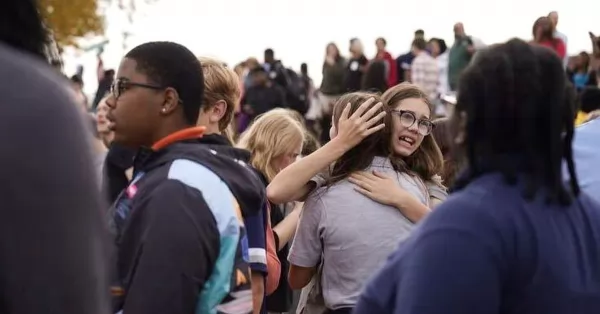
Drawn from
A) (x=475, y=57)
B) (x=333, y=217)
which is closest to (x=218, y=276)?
(x=475, y=57)

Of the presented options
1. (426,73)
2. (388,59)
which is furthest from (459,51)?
(388,59)

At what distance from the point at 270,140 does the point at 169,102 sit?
2.16 m

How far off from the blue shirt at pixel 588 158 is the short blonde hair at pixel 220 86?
128 centimetres

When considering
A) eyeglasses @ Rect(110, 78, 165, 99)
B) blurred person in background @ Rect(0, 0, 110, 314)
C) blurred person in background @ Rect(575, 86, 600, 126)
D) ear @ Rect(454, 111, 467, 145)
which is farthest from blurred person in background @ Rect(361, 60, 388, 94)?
blurred person in background @ Rect(0, 0, 110, 314)

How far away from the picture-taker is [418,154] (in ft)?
17.2

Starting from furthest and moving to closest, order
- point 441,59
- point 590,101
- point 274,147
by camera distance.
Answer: point 441,59, point 590,101, point 274,147

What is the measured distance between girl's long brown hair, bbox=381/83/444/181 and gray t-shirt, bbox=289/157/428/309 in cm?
25

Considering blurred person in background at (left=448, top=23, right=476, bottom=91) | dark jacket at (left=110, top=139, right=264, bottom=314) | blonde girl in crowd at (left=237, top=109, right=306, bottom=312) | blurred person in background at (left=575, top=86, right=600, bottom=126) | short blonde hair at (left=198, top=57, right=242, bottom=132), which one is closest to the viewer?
dark jacket at (left=110, top=139, right=264, bottom=314)

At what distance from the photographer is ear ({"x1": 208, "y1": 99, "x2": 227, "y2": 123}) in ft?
14.0

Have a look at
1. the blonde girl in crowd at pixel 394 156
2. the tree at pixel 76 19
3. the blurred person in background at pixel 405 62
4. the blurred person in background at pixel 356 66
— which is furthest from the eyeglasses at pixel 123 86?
the tree at pixel 76 19

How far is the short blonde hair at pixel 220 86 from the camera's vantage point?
14.1ft

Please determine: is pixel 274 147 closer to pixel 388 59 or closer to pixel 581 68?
pixel 581 68

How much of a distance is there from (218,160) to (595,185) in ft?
4.75

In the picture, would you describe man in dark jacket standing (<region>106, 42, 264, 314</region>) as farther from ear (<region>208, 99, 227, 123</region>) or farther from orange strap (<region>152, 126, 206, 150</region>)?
ear (<region>208, 99, 227, 123</region>)
